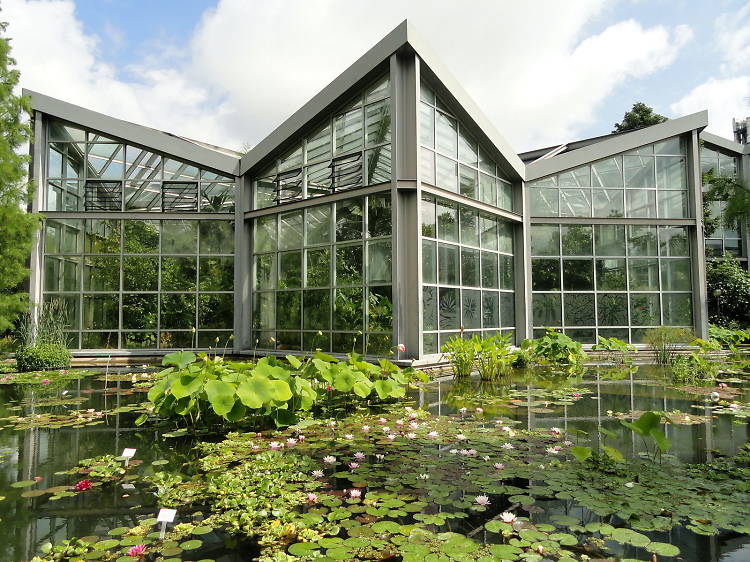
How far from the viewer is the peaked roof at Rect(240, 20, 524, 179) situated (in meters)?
9.23

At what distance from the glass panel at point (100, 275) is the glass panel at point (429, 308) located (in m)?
7.82

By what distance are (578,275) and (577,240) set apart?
3.17 feet

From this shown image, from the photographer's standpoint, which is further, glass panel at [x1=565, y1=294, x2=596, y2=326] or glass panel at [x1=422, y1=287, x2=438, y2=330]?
glass panel at [x1=565, y1=294, x2=596, y2=326]

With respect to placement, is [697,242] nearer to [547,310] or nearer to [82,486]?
[547,310]

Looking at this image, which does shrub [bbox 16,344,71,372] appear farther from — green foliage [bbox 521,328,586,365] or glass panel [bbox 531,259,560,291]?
glass panel [bbox 531,259,560,291]

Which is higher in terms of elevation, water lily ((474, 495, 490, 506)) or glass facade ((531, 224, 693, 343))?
glass facade ((531, 224, 693, 343))

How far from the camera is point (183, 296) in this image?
1213 cm

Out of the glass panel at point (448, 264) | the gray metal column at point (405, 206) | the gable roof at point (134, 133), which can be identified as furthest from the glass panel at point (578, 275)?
the gable roof at point (134, 133)

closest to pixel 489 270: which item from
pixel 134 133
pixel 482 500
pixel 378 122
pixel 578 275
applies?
pixel 578 275

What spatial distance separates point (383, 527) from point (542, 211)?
1226 cm

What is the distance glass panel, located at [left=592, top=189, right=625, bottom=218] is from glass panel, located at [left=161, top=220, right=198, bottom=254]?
10821 millimetres

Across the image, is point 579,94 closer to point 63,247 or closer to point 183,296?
point 183,296

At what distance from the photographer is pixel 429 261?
9492 mm

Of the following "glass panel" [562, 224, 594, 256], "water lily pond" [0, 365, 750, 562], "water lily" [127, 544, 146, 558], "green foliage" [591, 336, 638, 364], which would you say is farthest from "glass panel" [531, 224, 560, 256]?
"water lily" [127, 544, 146, 558]
